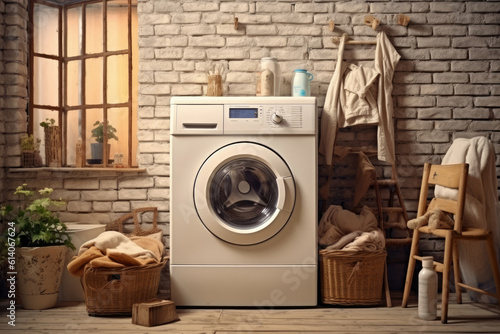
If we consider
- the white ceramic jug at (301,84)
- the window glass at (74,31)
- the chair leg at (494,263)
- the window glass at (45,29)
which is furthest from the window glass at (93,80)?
the chair leg at (494,263)

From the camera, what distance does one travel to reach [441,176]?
2768 millimetres

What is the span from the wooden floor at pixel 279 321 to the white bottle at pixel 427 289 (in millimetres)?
45

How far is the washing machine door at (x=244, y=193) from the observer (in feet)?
9.11

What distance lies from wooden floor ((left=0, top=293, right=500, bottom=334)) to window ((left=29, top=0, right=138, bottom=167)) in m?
1.13

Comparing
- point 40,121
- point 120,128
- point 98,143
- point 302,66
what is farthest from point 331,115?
point 40,121

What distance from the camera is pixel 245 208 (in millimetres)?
2826

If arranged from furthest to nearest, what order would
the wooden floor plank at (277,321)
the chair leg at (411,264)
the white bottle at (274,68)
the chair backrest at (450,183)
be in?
the white bottle at (274,68) → the chair leg at (411,264) → the chair backrest at (450,183) → the wooden floor plank at (277,321)

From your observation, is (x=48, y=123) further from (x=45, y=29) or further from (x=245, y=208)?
(x=245, y=208)

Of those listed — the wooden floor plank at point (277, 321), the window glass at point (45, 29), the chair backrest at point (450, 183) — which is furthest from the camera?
the window glass at point (45, 29)

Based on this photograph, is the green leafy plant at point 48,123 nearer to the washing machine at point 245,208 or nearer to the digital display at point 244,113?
the washing machine at point 245,208

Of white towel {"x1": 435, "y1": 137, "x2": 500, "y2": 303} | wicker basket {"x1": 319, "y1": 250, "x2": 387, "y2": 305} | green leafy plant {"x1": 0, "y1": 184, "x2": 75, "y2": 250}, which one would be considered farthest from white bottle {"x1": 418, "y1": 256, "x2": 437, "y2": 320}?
green leafy plant {"x1": 0, "y1": 184, "x2": 75, "y2": 250}

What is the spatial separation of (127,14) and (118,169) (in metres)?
1.02

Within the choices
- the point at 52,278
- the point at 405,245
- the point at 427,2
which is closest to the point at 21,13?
the point at 52,278

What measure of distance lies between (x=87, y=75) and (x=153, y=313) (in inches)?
69.7
